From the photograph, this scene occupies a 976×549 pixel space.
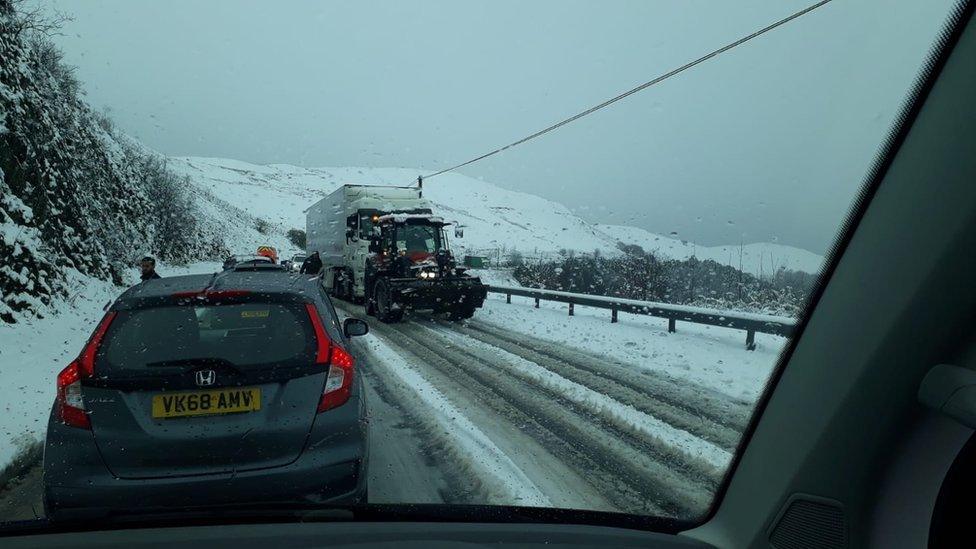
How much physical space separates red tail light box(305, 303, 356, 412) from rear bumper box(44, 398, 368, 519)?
0.24 m

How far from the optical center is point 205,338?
341 centimetres

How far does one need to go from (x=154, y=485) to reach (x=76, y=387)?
688 mm

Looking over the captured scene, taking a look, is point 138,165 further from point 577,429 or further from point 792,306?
point 792,306

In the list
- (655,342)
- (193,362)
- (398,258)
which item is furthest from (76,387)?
(398,258)

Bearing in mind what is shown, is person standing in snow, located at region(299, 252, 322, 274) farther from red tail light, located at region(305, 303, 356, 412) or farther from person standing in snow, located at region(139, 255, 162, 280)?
red tail light, located at region(305, 303, 356, 412)

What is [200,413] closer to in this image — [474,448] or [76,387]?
[76,387]

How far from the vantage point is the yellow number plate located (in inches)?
121

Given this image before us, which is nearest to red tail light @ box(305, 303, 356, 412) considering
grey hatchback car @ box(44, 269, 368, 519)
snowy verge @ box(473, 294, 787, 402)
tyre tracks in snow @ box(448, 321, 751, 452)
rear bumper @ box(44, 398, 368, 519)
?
grey hatchback car @ box(44, 269, 368, 519)

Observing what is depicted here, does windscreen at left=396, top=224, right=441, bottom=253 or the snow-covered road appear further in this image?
windscreen at left=396, top=224, right=441, bottom=253

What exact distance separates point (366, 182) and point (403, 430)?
15.2 m

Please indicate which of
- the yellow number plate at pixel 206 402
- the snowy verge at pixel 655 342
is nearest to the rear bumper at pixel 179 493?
the yellow number plate at pixel 206 402

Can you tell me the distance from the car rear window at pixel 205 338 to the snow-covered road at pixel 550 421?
1.41 m

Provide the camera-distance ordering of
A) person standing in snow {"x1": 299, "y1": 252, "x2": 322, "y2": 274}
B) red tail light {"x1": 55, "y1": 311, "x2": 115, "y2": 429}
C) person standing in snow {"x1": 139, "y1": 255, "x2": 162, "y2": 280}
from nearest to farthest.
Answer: red tail light {"x1": 55, "y1": 311, "x2": 115, "y2": 429} → person standing in snow {"x1": 139, "y1": 255, "x2": 162, "y2": 280} → person standing in snow {"x1": 299, "y1": 252, "x2": 322, "y2": 274}

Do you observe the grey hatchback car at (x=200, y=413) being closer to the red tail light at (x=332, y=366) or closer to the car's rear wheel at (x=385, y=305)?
the red tail light at (x=332, y=366)
